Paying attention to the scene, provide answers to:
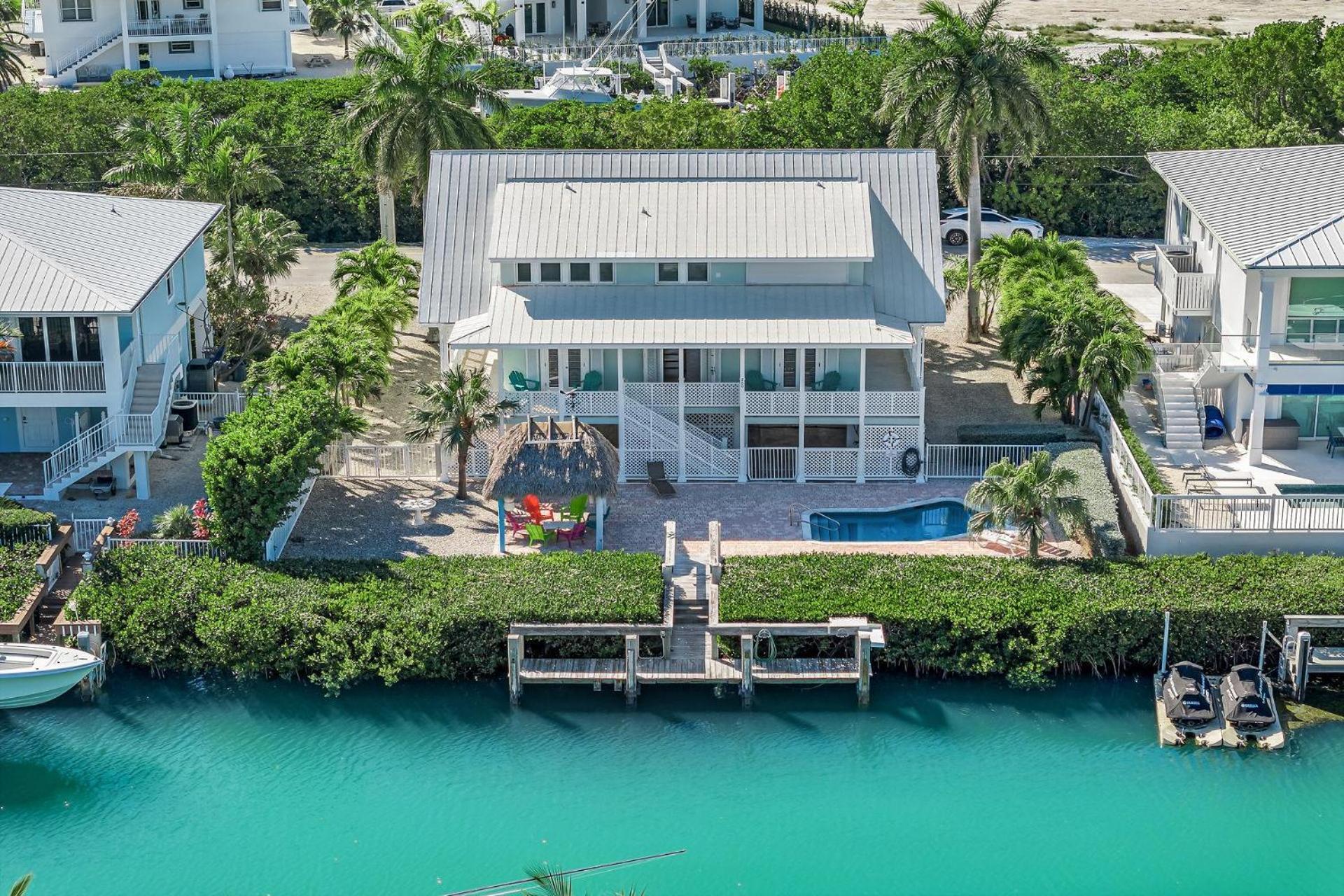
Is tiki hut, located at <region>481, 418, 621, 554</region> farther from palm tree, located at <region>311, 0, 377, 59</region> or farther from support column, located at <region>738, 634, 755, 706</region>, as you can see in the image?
palm tree, located at <region>311, 0, 377, 59</region>

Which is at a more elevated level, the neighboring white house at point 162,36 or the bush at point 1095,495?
the neighboring white house at point 162,36

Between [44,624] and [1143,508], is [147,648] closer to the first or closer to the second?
[44,624]

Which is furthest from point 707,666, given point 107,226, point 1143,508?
point 107,226

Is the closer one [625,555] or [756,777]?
[756,777]

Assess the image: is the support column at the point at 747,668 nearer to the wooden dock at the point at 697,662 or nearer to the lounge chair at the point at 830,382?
the wooden dock at the point at 697,662

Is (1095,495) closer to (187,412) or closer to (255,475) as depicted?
(255,475)

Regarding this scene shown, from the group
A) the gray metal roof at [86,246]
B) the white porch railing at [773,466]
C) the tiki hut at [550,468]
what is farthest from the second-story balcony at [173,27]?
the tiki hut at [550,468]
